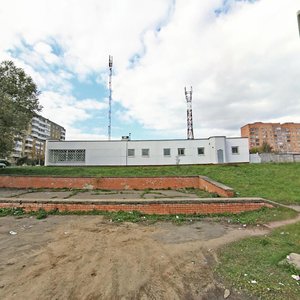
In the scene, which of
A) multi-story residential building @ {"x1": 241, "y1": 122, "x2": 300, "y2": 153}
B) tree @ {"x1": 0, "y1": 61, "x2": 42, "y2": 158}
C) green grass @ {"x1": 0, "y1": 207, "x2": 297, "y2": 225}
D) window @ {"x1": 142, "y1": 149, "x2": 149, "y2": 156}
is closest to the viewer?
green grass @ {"x1": 0, "y1": 207, "x2": 297, "y2": 225}

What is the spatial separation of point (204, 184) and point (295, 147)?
371 feet

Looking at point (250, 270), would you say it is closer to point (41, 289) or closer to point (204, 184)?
point (41, 289)

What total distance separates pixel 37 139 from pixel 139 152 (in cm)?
7321

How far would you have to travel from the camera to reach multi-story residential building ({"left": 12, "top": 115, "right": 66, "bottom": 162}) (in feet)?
249

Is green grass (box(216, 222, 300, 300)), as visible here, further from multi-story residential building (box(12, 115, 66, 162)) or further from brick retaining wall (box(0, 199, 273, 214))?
multi-story residential building (box(12, 115, 66, 162))

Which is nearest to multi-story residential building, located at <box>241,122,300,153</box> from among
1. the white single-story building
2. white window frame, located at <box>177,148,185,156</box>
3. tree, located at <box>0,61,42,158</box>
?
the white single-story building

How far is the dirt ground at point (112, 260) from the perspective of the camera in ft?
9.98

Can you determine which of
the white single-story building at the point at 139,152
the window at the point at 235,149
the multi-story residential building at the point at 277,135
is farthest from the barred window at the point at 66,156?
the multi-story residential building at the point at 277,135

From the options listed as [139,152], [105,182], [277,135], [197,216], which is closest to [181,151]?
[139,152]

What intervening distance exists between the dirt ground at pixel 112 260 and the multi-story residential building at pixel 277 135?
10834cm

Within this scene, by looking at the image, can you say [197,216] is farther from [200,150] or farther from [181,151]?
[200,150]

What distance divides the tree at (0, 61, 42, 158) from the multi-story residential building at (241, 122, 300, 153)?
10245 cm

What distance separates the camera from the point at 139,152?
2808 centimetres

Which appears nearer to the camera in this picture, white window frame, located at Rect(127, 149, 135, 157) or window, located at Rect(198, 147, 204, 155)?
window, located at Rect(198, 147, 204, 155)
